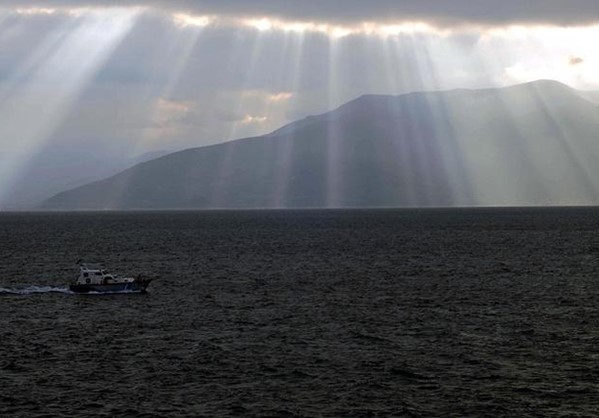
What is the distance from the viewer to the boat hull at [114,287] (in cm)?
10198

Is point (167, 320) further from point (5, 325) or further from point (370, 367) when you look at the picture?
point (370, 367)

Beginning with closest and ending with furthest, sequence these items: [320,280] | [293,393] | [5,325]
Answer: [293,393]
[5,325]
[320,280]

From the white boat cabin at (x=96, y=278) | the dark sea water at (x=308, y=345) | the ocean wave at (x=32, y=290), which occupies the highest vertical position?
the white boat cabin at (x=96, y=278)

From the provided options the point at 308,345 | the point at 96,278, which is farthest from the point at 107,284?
the point at 308,345

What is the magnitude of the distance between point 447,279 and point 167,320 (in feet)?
160

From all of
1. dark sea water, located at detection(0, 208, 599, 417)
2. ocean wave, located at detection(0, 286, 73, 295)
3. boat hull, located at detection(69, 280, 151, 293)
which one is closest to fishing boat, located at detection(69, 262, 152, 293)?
boat hull, located at detection(69, 280, 151, 293)

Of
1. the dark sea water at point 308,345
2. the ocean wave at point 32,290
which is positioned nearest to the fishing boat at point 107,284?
the dark sea water at point 308,345

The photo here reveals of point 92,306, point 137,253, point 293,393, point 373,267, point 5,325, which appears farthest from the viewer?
point 137,253

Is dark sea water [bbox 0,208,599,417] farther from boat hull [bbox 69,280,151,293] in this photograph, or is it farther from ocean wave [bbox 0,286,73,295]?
boat hull [bbox 69,280,151,293]

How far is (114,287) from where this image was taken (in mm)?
102688

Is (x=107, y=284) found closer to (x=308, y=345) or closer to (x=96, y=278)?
(x=96, y=278)

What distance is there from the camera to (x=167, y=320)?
261 ft

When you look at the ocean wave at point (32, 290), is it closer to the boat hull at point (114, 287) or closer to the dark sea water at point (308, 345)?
the dark sea water at point (308, 345)

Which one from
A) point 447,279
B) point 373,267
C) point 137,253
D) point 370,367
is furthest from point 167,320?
point 137,253
